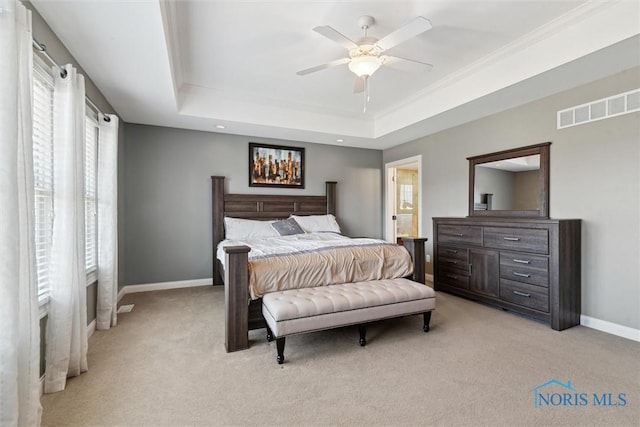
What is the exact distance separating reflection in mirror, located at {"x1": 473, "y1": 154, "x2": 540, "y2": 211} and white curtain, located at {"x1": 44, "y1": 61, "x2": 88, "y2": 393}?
4240 mm

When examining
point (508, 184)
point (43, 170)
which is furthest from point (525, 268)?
point (43, 170)

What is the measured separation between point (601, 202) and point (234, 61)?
3.91 metres

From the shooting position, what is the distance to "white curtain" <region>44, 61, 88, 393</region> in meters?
1.83

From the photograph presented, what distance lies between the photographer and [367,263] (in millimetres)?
2902

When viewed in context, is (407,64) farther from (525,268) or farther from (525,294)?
(525,294)

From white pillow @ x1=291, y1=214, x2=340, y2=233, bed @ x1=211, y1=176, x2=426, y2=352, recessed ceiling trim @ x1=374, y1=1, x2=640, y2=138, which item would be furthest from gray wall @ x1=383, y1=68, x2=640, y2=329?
white pillow @ x1=291, y1=214, x2=340, y2=233

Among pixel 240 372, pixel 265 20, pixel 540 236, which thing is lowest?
pixel 240 372

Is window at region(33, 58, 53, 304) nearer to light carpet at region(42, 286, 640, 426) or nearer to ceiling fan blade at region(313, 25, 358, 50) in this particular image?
light carpet at region(42, 286, 640, 426)

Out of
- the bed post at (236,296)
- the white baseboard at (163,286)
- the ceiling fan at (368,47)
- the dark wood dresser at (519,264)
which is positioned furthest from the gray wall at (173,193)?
the dark wood dresser at (519,264)

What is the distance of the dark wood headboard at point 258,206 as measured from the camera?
443 centimetres

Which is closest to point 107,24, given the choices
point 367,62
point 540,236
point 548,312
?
point 367,62

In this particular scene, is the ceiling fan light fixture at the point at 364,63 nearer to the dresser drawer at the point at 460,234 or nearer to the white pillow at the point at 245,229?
the dresser drawer at the point at 460,234

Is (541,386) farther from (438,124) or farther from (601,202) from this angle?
(438,124)

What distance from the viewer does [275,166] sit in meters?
4.90
